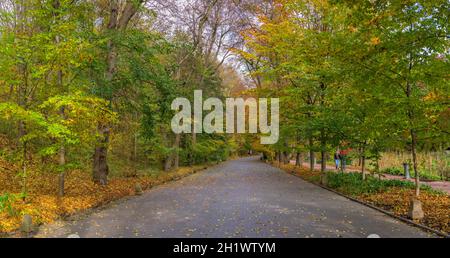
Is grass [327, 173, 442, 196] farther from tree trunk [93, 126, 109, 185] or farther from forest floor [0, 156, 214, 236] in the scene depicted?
tree trunk [93, 126, 109, 185]

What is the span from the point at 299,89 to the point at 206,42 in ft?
40.0

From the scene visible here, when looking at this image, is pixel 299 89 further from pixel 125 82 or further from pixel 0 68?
pixel 0 68

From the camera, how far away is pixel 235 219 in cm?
879

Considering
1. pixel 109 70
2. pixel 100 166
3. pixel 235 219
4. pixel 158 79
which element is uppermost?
pixel 109 70

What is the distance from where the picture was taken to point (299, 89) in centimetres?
1700

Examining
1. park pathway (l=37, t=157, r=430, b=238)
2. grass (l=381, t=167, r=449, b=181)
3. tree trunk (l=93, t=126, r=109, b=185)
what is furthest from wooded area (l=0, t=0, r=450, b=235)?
park pathway (l=37, t=157, r=430, b=238)

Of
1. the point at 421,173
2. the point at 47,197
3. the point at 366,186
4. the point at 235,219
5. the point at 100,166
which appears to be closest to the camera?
the point at 235,219

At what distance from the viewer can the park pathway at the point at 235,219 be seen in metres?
7.39

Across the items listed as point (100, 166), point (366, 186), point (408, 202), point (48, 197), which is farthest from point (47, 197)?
point (366, 186)

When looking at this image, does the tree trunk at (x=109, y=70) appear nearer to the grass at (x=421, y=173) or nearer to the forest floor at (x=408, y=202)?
the forest floor at (x=408, y=202)

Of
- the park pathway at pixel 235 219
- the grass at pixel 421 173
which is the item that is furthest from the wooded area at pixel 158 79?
the park pathway at pixel 235 219

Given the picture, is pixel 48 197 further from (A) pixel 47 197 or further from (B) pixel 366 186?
(B) pixel 366 186

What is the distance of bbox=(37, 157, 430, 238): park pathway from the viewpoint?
24.2ft

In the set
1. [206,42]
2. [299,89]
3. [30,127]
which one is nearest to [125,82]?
[30,127]
